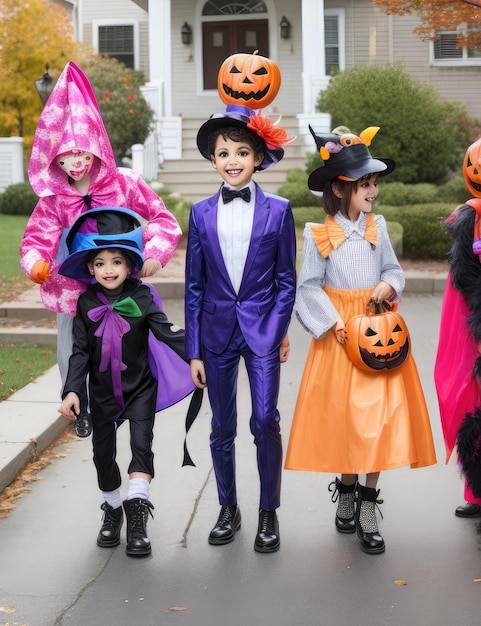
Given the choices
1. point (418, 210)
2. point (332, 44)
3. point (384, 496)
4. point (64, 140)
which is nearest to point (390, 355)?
point (384, 496)

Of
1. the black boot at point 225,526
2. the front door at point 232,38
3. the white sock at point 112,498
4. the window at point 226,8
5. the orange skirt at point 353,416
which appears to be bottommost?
the black boot at point 225,526

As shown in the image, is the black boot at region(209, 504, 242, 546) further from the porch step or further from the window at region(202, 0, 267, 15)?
the window at region(202, 0, 267, 15)

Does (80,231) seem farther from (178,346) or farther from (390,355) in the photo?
(390,355)

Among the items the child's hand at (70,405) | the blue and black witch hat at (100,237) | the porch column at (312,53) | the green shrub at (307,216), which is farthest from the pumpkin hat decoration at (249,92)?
the porch column at (312,53)

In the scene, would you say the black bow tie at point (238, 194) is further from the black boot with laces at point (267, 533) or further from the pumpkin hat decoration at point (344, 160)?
the black boot with laces at point (267, 533)

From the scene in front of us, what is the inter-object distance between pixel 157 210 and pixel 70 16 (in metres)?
24.1

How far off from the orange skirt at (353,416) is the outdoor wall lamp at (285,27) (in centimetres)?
2001

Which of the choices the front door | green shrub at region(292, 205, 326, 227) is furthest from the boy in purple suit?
the front door

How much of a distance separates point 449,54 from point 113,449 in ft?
69.9

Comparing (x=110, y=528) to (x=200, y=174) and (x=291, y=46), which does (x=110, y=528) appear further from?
(x=291, y=46)

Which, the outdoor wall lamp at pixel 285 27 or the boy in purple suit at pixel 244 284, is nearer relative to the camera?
the boy in purple suit at pixel 244 284

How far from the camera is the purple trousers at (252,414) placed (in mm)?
4863

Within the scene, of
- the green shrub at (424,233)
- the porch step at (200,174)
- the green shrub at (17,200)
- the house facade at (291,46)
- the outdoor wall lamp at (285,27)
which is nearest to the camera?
the green shrub at (424,233)

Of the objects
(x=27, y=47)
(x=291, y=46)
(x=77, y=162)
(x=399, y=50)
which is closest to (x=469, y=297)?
(x=77, y=162)
